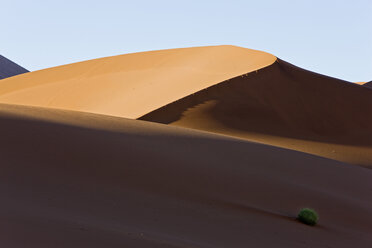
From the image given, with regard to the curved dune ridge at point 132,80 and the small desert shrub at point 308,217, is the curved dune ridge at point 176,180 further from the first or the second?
the curved dune ridge at point 132,80

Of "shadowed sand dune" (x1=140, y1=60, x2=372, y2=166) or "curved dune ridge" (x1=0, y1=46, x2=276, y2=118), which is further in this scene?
"curved dune ridge" (x1=0, y1=46, x2=276, y2=118)

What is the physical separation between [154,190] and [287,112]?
18.8 meters

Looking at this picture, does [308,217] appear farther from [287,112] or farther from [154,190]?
[287,112]

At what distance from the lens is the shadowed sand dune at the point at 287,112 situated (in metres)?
25.1

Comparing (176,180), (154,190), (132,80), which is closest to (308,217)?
(176,180)

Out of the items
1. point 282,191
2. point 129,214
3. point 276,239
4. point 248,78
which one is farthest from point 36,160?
point 248,78

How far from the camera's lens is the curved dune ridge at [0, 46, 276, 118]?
29938mm

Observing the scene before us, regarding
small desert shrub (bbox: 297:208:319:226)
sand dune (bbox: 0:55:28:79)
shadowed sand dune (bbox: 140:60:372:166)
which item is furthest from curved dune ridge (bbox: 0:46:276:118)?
sand dune (bbox: 0:55:28:79)

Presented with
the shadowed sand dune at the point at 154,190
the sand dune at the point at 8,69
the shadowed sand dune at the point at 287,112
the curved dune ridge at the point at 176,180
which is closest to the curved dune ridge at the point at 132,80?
the shadowed sand dune at the point at 287,112

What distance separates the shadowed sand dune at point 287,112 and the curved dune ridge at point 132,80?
893mm

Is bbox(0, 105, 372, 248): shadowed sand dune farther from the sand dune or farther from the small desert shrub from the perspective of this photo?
the sand dune

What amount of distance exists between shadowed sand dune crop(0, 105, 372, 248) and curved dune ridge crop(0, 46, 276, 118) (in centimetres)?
1129

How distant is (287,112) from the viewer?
2875 centimetres

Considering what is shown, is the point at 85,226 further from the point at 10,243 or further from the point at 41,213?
the point at 10,243
